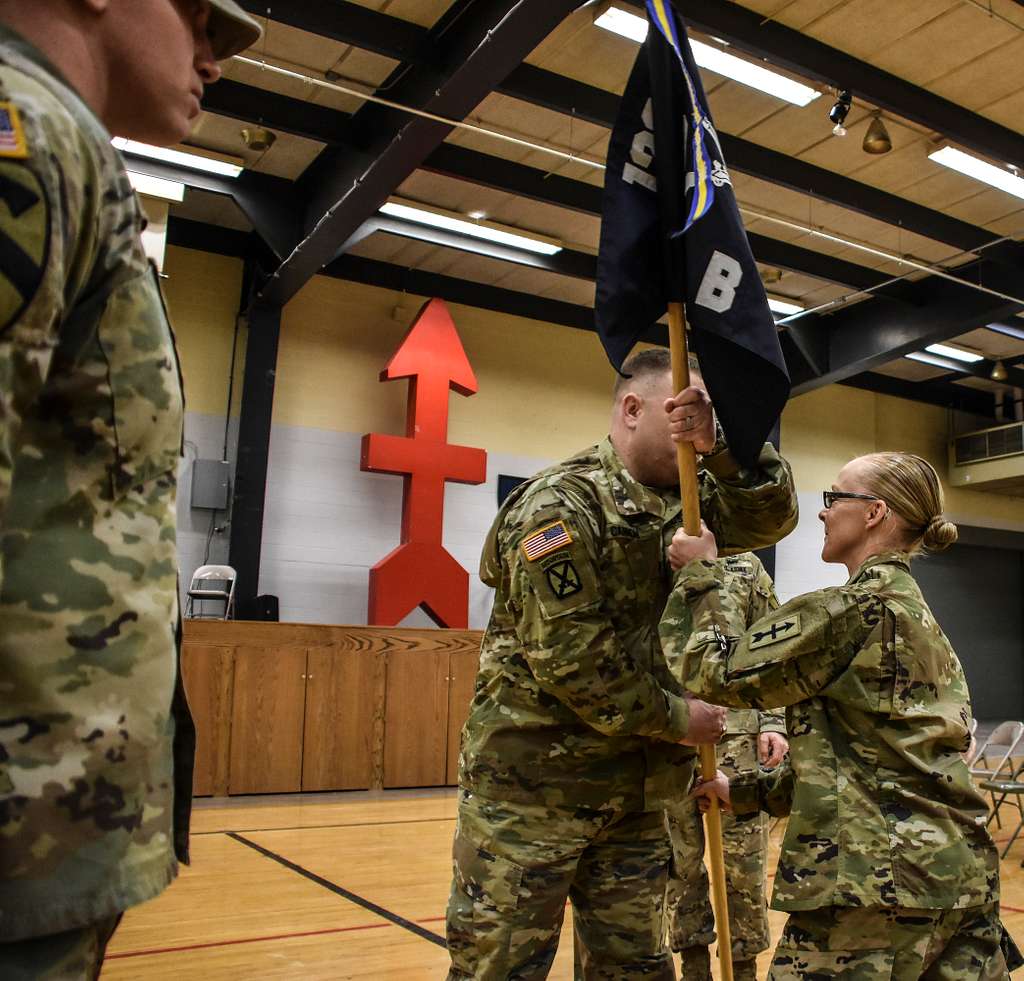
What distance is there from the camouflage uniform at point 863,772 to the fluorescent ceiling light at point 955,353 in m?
11.4

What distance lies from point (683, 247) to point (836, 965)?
4.79 ft

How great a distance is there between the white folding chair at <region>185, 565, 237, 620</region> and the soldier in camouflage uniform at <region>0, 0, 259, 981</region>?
23.7 feet

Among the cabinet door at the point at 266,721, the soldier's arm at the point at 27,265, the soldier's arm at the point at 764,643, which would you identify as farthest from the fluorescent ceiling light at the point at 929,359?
the soldier's arm at the point at 27,265

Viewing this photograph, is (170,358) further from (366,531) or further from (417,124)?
(366,531)

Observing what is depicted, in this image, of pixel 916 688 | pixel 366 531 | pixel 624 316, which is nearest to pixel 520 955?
pixel 916 688

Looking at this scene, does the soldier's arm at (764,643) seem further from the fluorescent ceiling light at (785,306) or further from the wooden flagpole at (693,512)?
the fluorescent ceiling light at (785,306)

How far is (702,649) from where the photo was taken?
202 cm

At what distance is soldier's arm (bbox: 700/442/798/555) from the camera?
224 centimetres

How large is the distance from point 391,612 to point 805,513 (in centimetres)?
600

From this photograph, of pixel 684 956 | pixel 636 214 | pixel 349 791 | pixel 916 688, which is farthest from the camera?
pixel 349 791

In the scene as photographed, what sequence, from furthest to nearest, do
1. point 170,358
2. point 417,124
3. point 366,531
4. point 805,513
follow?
point 805,513
point 366,531
point 417,124
point 170,358

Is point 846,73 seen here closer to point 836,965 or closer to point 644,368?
point 644,368

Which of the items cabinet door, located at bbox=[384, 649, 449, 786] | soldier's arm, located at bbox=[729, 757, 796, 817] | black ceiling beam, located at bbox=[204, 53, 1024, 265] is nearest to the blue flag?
soldier's arm, located at bbox=[729, 757, 796, 817]

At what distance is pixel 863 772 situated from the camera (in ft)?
6.46
